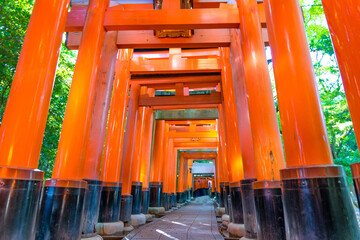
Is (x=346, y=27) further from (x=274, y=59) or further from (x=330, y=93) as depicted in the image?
(x=330, y=93)

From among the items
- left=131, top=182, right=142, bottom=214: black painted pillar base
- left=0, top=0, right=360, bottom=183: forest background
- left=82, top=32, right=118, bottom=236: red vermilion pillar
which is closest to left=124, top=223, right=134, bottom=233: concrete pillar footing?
left=131, top=182, right=142, bottom=214: black painted pillar base

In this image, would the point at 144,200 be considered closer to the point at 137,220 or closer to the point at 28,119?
the point at 137,220

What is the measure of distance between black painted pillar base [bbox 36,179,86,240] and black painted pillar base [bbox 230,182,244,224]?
3.15 meters

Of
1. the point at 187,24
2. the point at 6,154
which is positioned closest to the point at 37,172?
the point at 6,154

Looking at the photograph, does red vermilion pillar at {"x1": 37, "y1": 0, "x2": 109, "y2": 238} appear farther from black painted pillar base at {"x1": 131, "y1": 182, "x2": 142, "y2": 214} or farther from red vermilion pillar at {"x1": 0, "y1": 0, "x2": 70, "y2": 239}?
black painted pillar base at {"x1": 131, "y1": 182, "x2": 142, "y2": 214}

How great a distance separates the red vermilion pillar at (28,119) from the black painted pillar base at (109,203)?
9.79 ft

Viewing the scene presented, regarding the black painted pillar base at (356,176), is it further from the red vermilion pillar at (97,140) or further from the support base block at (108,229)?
the support base block at (108,229)

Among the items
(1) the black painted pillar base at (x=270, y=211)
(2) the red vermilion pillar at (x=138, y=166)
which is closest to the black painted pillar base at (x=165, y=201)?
(2) the red vermilion pillar at (x=138, y=166)

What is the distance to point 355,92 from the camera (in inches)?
65.2

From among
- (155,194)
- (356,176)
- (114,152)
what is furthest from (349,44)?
(155,194)

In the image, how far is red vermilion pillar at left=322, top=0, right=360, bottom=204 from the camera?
1.64 metres

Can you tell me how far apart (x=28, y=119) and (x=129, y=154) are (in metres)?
4.82

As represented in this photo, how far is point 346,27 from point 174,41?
4356mm

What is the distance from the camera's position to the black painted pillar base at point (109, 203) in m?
5.37
